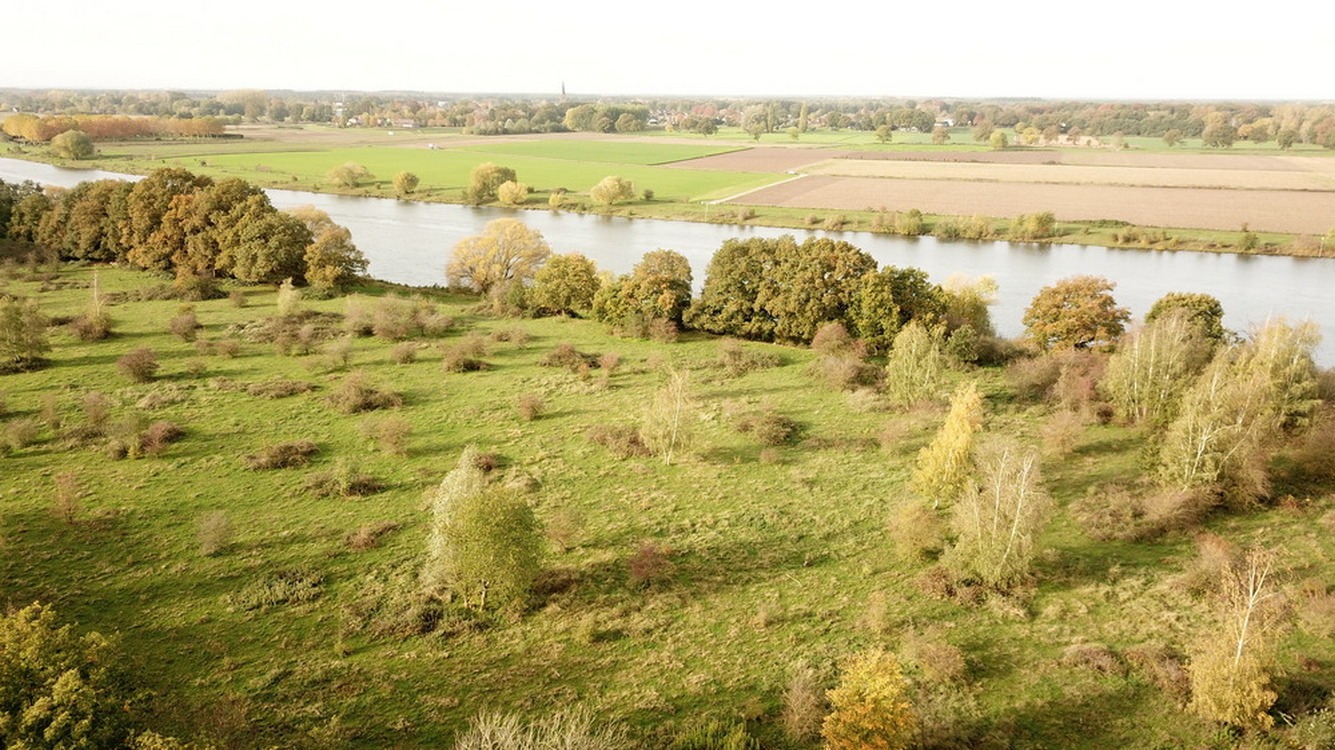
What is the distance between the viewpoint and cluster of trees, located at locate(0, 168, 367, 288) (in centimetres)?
5956

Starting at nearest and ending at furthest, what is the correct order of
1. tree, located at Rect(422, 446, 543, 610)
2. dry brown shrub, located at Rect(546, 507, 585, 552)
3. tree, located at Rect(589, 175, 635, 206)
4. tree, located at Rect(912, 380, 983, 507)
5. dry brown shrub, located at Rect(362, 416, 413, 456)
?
tree, located at Rect(422, 446, 543, 610), dry brown shrub, located at Rect(546, 507, 585, 552), tree, located at Rect(912, 380, 983, 507), dry brown shrub, located at Rect(362, 416, 413, 456), tree, located at Rect(589, 175, 635, 206)

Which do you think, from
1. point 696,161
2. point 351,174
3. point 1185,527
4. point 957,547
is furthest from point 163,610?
point 696,161

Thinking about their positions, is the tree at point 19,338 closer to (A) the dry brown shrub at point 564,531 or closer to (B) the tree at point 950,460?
(A) the dry brown shrub at point 564,531

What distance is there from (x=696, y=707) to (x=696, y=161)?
142747mm

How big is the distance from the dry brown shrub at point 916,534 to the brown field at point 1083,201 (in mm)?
78462

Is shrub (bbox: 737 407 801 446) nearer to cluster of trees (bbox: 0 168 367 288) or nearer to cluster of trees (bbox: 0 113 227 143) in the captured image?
cluster of trees (bbox: 0 168 367 288)

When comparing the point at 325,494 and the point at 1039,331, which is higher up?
the point at 1039,331

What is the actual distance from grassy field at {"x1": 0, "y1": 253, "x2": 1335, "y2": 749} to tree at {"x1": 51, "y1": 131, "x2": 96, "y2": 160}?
123125 mm

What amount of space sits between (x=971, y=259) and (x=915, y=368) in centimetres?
4473

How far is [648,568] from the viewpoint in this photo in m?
24.0

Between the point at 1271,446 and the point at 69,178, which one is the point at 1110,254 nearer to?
the point at 1271,446

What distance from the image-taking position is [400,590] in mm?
23297

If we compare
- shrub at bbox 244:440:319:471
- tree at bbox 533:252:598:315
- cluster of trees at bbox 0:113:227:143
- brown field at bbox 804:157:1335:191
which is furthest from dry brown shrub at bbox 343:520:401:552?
cluster of trees at bbox 0:113:227:143

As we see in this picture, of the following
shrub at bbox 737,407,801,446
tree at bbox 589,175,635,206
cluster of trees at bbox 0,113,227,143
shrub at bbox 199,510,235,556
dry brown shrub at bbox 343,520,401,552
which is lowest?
dry brown shrub at bbox 343,520,401,552
